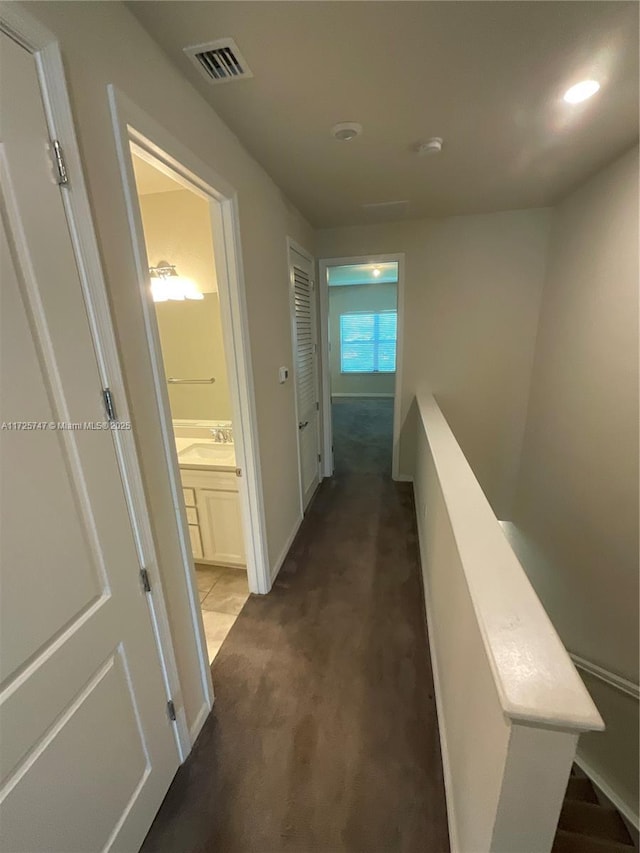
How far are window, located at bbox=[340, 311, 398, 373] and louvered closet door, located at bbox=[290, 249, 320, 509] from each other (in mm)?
4616

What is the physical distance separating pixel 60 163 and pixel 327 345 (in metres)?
2.87

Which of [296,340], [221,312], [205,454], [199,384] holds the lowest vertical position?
[205,454]

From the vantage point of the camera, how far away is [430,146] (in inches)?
68.9

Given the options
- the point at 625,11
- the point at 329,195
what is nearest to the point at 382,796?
the point at 625,11

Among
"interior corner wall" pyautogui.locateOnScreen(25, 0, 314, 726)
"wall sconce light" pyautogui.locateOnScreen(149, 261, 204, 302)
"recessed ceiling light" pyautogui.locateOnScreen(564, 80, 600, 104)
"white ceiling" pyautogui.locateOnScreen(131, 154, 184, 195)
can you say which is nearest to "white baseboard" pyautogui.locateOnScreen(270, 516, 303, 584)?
"interior corner wall" pyautogui.locateOnScreen(25, 0, 314, 726)

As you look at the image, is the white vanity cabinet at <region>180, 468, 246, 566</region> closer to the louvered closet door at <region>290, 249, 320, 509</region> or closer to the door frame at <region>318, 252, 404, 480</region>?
the louvered closet door at <region>290, 249, 320, 509</region>

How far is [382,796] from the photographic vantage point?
1245 mm

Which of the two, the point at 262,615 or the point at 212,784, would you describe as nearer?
the point at 212,784

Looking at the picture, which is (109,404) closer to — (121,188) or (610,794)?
(121,188)

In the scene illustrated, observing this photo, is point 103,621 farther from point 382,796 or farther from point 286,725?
point 382,796

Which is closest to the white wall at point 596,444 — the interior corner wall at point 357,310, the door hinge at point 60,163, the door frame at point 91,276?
the door frame at point 91,276

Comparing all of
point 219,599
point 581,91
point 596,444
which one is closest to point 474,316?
point 596,444

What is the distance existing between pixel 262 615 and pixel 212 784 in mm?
801

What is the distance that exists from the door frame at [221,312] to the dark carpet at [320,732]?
0.94 feet
